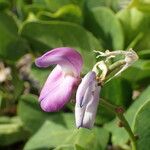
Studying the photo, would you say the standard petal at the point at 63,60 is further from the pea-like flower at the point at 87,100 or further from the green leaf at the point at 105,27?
the green leaf at the point at 105,27

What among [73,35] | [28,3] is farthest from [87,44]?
[28,3]

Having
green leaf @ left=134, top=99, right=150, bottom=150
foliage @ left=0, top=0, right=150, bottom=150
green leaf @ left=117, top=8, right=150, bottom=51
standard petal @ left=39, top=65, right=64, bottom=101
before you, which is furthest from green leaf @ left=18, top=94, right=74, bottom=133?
standard petal @ left=39, top=65, right=64, bottom=101

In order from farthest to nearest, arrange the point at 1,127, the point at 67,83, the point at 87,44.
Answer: the point at 1,127, the point at 87,44, the point at 67,83

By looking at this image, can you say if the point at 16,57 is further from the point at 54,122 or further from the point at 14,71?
the point at 54,122

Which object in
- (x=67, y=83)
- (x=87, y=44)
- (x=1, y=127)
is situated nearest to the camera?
(x=67, y=83)

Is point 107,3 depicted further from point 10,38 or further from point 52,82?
point 52,82

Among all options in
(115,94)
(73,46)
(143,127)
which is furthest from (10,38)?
(143,127)

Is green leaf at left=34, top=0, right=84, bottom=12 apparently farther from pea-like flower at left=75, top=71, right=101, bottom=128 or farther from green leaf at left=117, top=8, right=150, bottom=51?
pea-like flower at left=75, top=71, right=101, bottom=128
